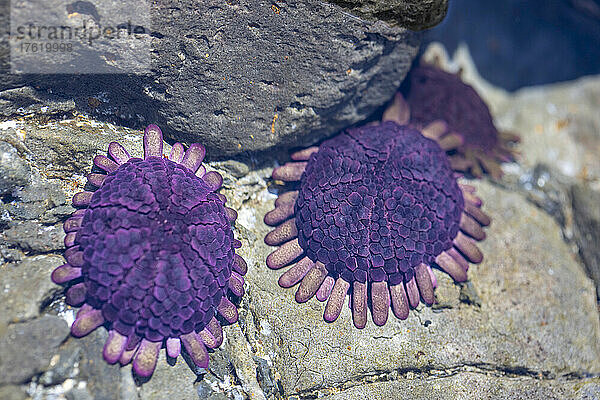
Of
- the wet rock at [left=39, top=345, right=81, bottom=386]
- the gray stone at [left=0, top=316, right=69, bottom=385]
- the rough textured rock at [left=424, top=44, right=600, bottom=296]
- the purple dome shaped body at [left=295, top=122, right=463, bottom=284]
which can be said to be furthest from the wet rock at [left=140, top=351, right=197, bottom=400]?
the rough textured rock at [left=424, top=44, right=600, bottom=296]

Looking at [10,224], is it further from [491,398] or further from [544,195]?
[544,195]

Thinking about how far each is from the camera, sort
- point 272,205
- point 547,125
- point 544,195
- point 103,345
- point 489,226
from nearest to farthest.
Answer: point 103,345, point 272,205, point 489,226, point 544,195, point 547,125

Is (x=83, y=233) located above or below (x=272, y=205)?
above

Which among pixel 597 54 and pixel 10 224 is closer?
pixel 10 224

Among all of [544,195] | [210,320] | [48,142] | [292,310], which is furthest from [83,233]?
[544,195]

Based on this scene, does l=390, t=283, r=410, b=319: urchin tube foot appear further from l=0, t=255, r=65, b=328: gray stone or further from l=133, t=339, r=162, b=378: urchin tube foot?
l=0, t=255, r=65, b=328: gray stone

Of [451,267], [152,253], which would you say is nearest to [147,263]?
[152,253]

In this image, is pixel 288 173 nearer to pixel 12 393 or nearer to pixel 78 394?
pixel 78 394

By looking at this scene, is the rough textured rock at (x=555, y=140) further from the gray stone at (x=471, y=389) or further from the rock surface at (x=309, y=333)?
the gray stone at (x=471, y=389)
